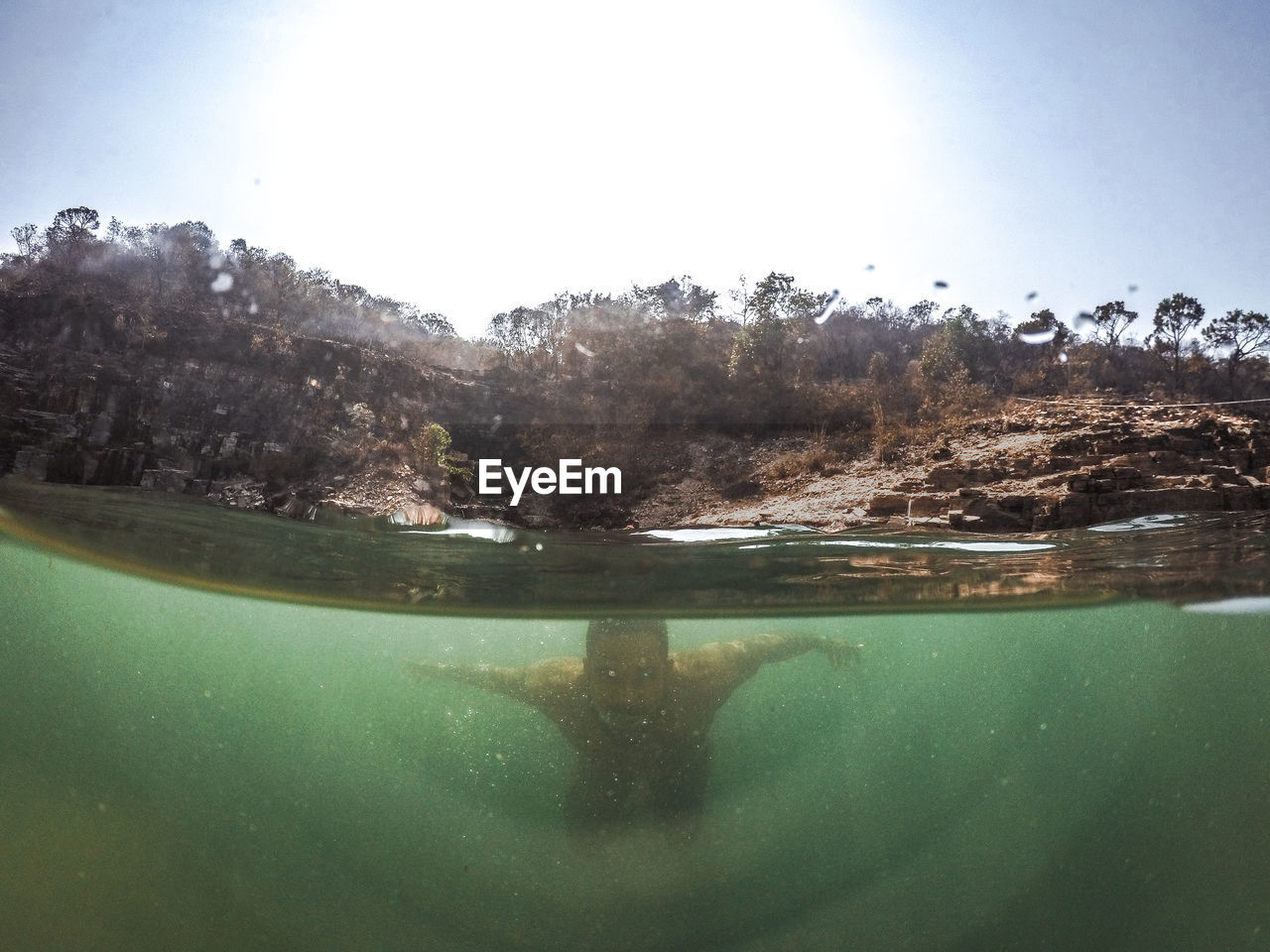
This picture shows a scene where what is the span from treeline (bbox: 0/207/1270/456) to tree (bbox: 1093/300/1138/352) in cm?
2

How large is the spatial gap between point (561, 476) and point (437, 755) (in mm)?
4989

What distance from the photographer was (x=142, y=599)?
9.80 m

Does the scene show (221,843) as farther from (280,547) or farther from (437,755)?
(280,547)

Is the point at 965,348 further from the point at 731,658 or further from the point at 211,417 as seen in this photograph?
the point at 211,417

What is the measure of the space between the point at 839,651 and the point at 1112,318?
4814 millimetres

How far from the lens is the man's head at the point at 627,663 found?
6.27m

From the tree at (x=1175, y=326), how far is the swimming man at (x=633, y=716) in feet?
14.0

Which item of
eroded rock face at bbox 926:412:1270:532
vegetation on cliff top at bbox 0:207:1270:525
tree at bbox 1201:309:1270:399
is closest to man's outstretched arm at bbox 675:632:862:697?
vegetation on cliff top at bbox 0:207:1270:525

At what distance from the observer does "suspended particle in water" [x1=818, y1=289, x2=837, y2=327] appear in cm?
561

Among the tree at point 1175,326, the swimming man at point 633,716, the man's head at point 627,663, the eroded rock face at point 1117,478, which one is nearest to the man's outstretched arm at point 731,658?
the swimming man at point 633,716

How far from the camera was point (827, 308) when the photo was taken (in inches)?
222

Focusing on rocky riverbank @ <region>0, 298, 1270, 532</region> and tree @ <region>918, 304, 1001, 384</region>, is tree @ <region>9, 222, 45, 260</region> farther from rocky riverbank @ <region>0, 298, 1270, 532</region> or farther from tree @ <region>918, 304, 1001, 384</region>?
tree @ <region>918, 304, 1001, 384</region>

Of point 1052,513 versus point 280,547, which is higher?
point 1052,513

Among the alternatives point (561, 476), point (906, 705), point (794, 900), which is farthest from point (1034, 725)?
point (561, 476)
